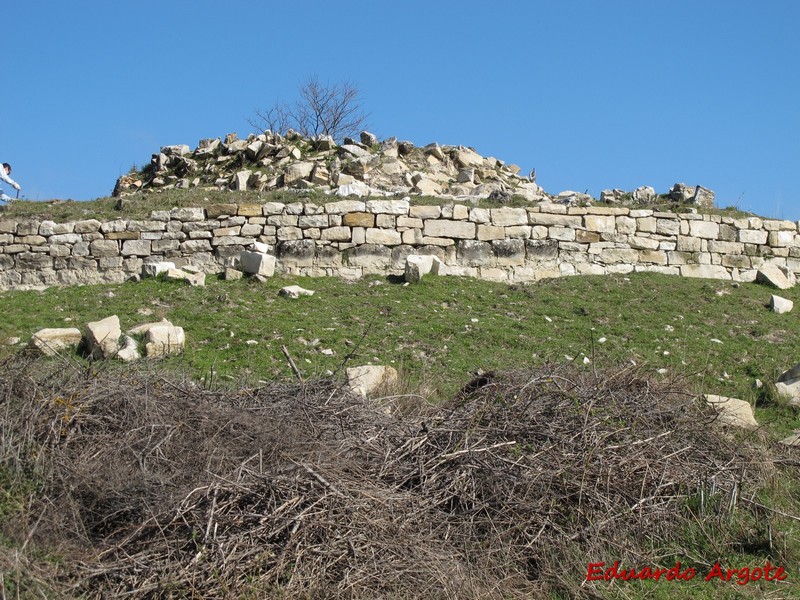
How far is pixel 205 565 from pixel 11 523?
4.01ft

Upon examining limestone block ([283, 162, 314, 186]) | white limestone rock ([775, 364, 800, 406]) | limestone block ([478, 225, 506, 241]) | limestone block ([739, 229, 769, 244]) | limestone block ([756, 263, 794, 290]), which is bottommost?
white limestone rock ([775, 364, 800, 406])

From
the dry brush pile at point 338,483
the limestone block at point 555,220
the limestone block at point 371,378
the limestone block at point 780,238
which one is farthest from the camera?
the limestone block at point 780,238

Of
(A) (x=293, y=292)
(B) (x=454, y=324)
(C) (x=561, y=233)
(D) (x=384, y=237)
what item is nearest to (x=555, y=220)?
(C) (x=561, y=233)

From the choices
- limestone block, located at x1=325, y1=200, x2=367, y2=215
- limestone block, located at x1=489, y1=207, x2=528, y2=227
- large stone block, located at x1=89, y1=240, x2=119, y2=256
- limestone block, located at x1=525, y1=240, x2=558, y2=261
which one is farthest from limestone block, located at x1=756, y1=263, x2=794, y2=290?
large stone block, located at x1=89, y1=240, x2=119, y2=256

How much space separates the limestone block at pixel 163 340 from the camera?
10031 mm

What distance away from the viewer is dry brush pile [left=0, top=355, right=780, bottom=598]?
5.46 metres

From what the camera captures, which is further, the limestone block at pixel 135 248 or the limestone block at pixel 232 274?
the limestone block at pixel 135 248

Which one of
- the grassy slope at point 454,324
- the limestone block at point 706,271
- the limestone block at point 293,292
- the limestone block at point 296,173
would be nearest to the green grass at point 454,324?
the grassy slope at point 454,324

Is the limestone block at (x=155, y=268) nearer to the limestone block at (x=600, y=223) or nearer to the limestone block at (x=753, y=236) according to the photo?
the limestone block at (x=600, y=223)

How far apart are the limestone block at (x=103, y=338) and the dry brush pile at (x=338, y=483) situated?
263 cm

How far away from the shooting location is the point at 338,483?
599cm

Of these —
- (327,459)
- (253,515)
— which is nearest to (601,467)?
(327,459)

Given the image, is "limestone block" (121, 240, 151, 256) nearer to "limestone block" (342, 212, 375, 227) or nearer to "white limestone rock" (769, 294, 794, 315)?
"limestone block" (342, 212, 375, 227)

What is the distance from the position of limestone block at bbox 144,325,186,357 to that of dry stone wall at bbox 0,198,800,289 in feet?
12.4
